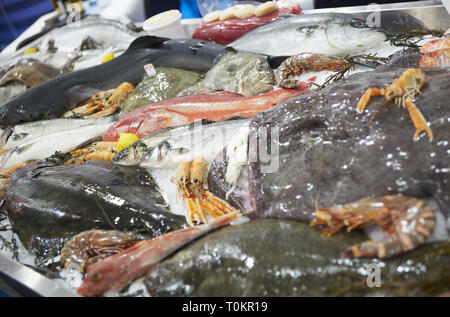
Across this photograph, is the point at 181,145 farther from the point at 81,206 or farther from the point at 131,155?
the point at 81,206

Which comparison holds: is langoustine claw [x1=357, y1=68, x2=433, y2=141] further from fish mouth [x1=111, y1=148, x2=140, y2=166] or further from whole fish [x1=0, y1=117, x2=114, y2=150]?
whole fish [x1=0, y1=117, x2=114, y2=150]

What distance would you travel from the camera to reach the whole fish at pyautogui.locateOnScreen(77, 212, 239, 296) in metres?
1.70

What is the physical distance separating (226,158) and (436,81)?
120 centimetres

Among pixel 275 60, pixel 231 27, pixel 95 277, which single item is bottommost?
pixel 95 277

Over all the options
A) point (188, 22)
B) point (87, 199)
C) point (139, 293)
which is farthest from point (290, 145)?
point (188, 22)

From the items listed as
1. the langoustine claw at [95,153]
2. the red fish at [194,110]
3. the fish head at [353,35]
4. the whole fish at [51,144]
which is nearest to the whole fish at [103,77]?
the whole fish at [51,144]

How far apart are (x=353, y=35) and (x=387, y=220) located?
214cm

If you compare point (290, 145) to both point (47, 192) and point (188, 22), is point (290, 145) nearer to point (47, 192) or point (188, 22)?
point (47, 192)

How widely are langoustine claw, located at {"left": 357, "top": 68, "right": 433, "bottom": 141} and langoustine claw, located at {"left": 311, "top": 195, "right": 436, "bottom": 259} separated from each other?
0.35 metres

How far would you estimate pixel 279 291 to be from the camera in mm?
1473

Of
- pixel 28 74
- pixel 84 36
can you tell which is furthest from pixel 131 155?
pixel 84 36

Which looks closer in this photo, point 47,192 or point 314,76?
point 47,192

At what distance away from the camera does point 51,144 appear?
10.7 feet

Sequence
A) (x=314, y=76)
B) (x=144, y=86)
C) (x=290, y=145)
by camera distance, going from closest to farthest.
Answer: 1. (x=290, y=145)
2. (x=314, y=76)
3. (x=144, y=86)
